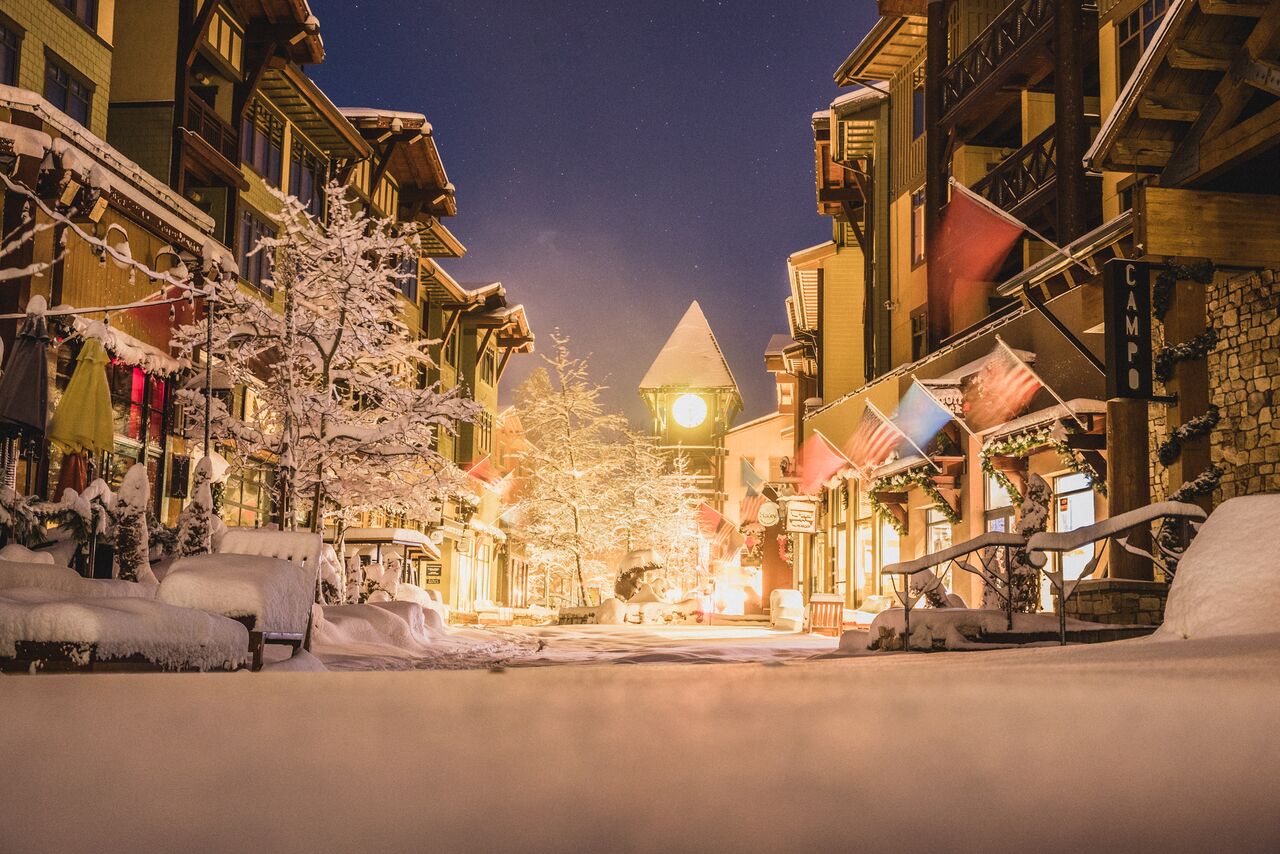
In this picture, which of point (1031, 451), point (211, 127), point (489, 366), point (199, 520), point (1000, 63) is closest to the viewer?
point (199, 520)

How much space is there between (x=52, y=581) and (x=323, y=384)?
10695 millimetres

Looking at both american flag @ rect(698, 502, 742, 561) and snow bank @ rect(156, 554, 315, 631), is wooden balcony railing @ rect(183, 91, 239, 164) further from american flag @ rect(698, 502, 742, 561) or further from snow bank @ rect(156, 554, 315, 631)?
american flag @ rect(698, 502, 742, 561)

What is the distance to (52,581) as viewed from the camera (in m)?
10.2

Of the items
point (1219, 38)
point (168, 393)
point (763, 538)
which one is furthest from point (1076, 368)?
point (763, 538)

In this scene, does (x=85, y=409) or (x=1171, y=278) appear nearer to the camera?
(x=1171, y=278)

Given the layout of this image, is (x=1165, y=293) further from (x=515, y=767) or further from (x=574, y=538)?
(x=574, y=538)

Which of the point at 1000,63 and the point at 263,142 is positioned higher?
the point at 263,142

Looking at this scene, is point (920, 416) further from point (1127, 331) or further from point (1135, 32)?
point (1127, 331)

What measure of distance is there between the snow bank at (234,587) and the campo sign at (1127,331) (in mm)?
9654

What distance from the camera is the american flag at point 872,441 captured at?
81.1ft

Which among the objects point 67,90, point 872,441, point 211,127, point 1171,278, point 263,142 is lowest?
point 872,441

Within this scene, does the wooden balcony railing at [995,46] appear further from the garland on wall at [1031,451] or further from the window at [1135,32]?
the garland on wall at [1031,451]

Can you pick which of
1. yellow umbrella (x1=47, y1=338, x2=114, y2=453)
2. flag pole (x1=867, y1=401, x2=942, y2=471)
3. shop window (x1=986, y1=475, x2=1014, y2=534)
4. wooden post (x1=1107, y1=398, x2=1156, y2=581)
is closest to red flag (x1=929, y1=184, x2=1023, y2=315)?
flag pole (x1=867, y1=401, x2=942, y2=471)

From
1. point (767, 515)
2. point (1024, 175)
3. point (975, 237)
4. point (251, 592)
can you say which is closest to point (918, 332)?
point (1024, 175)
